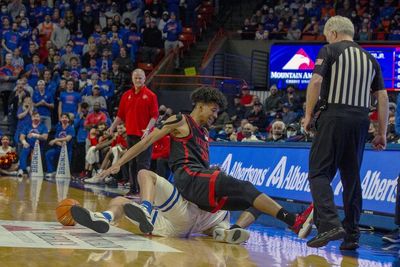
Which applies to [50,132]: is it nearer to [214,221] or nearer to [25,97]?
[25,97]

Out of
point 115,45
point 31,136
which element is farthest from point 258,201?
point 115,45

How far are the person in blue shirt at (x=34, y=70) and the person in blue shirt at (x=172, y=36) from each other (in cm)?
398

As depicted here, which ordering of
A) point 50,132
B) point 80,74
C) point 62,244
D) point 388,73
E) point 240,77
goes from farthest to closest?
point 240,77 < point 80,74 < point 50,132 < point 388,73 < point 62,244

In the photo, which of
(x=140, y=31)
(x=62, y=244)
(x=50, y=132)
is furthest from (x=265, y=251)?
(x=140, y=31)

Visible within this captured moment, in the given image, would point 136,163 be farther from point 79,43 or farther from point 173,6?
point 173,6

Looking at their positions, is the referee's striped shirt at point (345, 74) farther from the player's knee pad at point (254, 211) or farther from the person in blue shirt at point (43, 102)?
the person in blue shirt at point (43, 102)

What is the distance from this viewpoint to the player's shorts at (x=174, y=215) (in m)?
6.84

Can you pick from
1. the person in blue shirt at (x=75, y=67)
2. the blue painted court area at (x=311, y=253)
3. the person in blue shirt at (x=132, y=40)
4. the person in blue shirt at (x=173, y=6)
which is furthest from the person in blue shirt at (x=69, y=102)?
the blue painted court area at (x=311, y=253)

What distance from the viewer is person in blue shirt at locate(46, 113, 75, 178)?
60.6ft

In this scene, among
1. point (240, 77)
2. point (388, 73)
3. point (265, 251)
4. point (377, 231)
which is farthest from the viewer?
point (240, 77)

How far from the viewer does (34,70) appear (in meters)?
21.7

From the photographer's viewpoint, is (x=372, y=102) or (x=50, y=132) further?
(x=50, y=132)

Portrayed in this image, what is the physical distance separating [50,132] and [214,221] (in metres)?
13.0

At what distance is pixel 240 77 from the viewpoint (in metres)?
23.2
